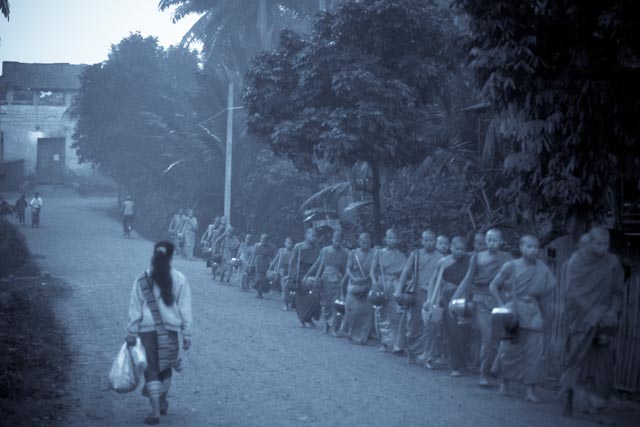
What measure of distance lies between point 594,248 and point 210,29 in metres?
36.4

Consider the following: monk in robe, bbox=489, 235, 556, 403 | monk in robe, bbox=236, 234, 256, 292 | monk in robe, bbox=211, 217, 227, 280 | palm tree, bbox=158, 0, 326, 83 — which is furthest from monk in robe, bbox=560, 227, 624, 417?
palm tree, bbox=158, 0, 326, 83

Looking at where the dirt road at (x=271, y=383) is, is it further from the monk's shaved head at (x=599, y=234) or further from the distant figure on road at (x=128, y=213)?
the distant figure on road at (x=128, y=213)

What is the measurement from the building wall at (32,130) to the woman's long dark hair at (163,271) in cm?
5914

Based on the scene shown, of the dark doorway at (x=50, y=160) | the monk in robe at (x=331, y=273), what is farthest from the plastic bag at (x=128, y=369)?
the dark doorway at (x=50, y=160)

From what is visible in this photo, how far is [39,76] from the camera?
219 ft

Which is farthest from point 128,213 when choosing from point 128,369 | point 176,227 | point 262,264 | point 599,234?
point 599,234

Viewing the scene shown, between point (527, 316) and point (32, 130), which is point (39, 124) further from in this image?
point (527, 316)

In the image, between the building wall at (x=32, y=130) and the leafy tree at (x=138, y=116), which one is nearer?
the leafy tree at (x=138, y=116)

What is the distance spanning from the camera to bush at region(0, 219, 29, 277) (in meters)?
24.2

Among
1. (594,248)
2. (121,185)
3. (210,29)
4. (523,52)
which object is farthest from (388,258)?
(121,185)

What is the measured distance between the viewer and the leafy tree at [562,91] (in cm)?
1040

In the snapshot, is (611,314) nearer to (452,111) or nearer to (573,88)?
(573,88)

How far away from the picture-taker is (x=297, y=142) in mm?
18250

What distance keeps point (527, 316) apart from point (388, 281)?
453cm
